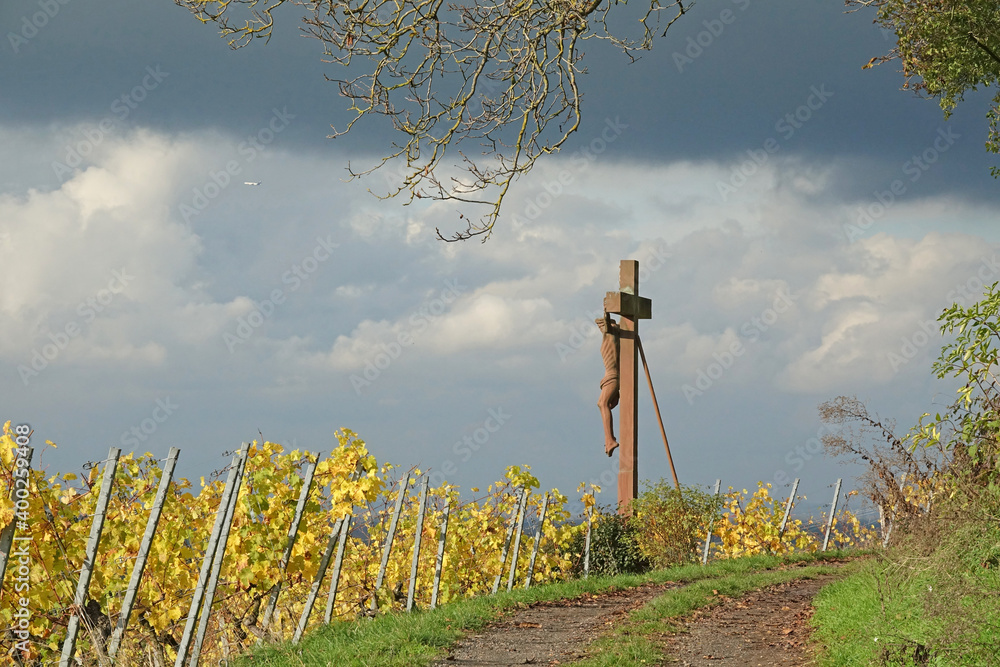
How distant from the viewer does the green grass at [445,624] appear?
6.54 m

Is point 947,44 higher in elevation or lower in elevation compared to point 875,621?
higher

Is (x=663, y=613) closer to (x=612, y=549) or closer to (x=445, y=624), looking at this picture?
(x=445, y=624)

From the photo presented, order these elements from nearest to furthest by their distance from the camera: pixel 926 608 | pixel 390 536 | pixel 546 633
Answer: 1. pixel 926 608
2. pixel 546 633
3. pixel 390 536

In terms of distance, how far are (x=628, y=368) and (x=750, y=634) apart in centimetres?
695

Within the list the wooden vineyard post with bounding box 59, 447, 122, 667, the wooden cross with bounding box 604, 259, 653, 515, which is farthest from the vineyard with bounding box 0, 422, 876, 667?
the wooden cross with bounding box 604, 259, 653, 515

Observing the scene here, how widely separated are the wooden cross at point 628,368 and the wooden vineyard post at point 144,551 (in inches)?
370

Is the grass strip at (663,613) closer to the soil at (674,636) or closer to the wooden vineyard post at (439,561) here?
the soil at (674,636)

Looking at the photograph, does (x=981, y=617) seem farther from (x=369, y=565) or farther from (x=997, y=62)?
(x=997, y=62)

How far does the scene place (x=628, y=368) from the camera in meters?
14.4

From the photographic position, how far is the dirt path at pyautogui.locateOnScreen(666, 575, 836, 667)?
689 cm

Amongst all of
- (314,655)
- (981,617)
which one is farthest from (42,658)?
(981,617)

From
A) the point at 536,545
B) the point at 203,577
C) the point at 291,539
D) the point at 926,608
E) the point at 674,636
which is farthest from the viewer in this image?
the point at 536,545

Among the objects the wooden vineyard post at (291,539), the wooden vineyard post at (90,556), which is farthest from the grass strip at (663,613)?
the wooden vineyard post at (90,556)

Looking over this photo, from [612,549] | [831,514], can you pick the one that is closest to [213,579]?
[612,549]
